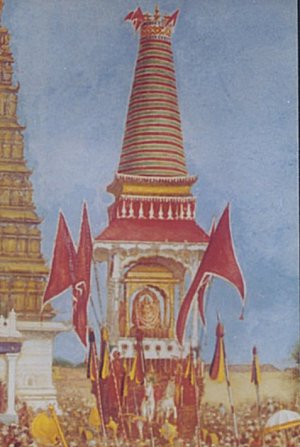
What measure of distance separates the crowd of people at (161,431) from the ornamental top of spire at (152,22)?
2.17m

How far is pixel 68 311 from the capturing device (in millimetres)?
5586

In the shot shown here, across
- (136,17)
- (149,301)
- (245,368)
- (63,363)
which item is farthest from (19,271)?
(136,17)

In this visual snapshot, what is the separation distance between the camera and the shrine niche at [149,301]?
224 inches

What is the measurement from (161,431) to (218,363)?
1.67 feet

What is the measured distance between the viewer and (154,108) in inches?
231

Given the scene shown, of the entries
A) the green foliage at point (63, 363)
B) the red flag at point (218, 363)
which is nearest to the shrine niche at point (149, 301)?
the red flag at point (218, 363)

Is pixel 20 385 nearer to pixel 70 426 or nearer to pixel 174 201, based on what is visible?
pixel 70 426

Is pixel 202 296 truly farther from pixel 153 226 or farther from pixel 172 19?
pixel 172 19

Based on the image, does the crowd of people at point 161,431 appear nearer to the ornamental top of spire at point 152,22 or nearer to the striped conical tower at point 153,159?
the striped conical tower at point 153,159

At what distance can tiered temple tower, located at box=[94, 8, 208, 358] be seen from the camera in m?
5.70

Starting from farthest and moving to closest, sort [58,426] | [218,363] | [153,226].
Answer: [153,226] < [218,363] < [58,426]

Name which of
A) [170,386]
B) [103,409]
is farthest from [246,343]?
[103,409]

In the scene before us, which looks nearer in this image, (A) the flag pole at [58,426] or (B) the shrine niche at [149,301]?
(A) the flag pole at [58,426]

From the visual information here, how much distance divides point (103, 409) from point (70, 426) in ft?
0.68
